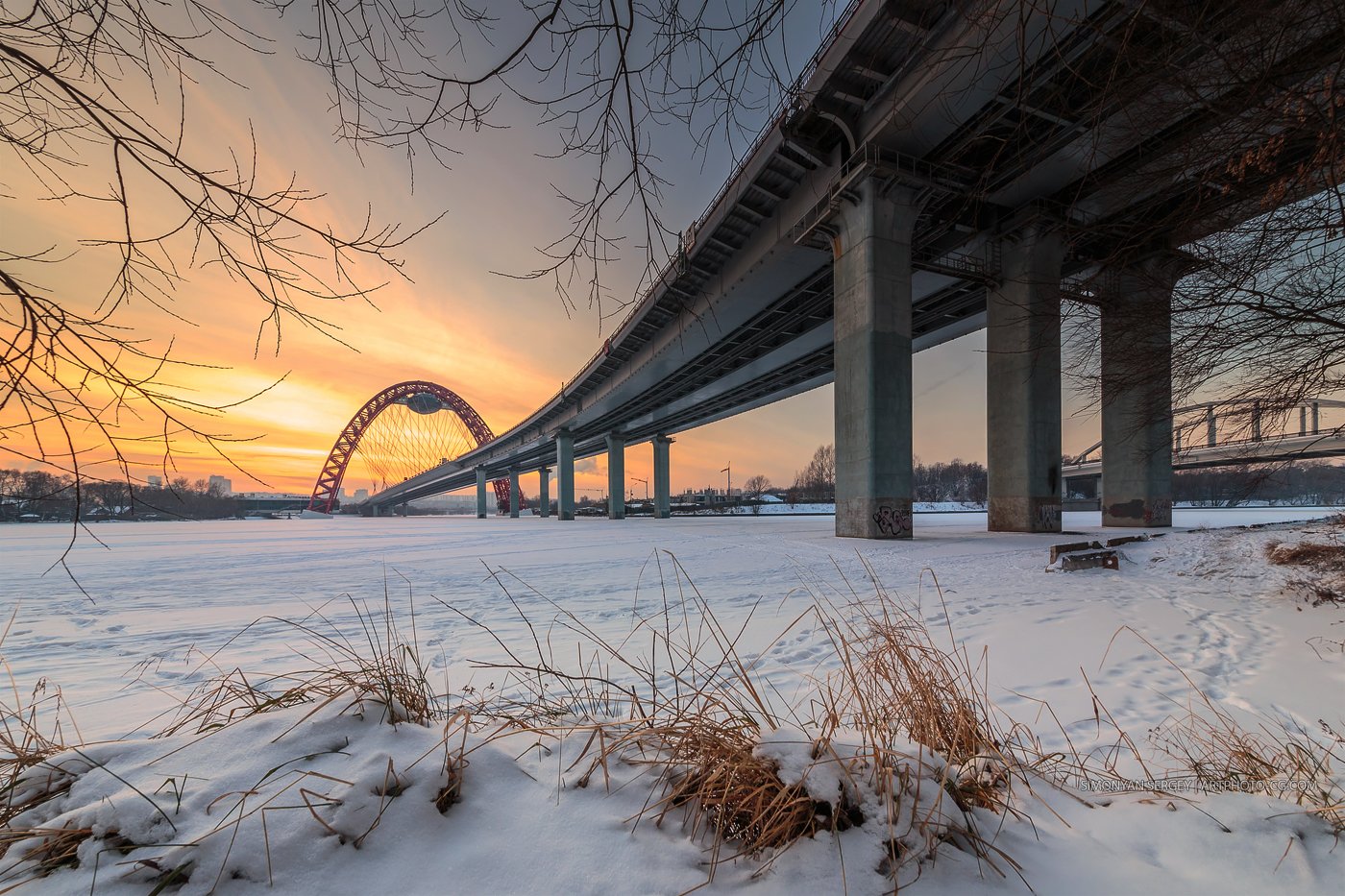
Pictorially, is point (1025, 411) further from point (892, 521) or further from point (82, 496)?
point (82, 496)

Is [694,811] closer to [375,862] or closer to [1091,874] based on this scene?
[375,862]

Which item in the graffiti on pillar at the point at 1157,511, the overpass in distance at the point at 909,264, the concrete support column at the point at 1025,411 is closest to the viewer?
the overpass in distance at the point at 909,264

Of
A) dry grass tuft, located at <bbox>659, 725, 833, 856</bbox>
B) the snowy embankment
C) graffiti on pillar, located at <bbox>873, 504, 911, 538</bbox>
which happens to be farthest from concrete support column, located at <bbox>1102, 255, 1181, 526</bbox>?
graffiti on pillar, located at <bbox>873, 504, 911, 538</bbox>

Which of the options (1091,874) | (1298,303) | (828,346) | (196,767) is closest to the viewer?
(1091,874)

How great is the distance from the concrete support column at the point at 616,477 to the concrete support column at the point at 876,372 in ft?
115

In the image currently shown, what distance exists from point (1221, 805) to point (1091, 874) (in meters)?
0.63

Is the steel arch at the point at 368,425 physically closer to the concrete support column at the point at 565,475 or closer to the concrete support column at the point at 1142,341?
the concrete support column at the point at 565,475

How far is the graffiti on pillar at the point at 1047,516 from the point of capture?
17734 mm

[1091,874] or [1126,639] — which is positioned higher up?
[1091,874]

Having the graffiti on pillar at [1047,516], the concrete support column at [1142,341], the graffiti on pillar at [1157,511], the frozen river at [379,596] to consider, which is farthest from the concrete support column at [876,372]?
the graffiti on pillar at [1157,511]

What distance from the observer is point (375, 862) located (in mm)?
1233

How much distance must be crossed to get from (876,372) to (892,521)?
459cm

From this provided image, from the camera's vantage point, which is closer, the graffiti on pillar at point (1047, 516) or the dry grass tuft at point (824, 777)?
the dry grass tuft at point (824, 777)

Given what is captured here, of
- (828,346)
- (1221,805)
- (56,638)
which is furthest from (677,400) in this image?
(1221,805)
